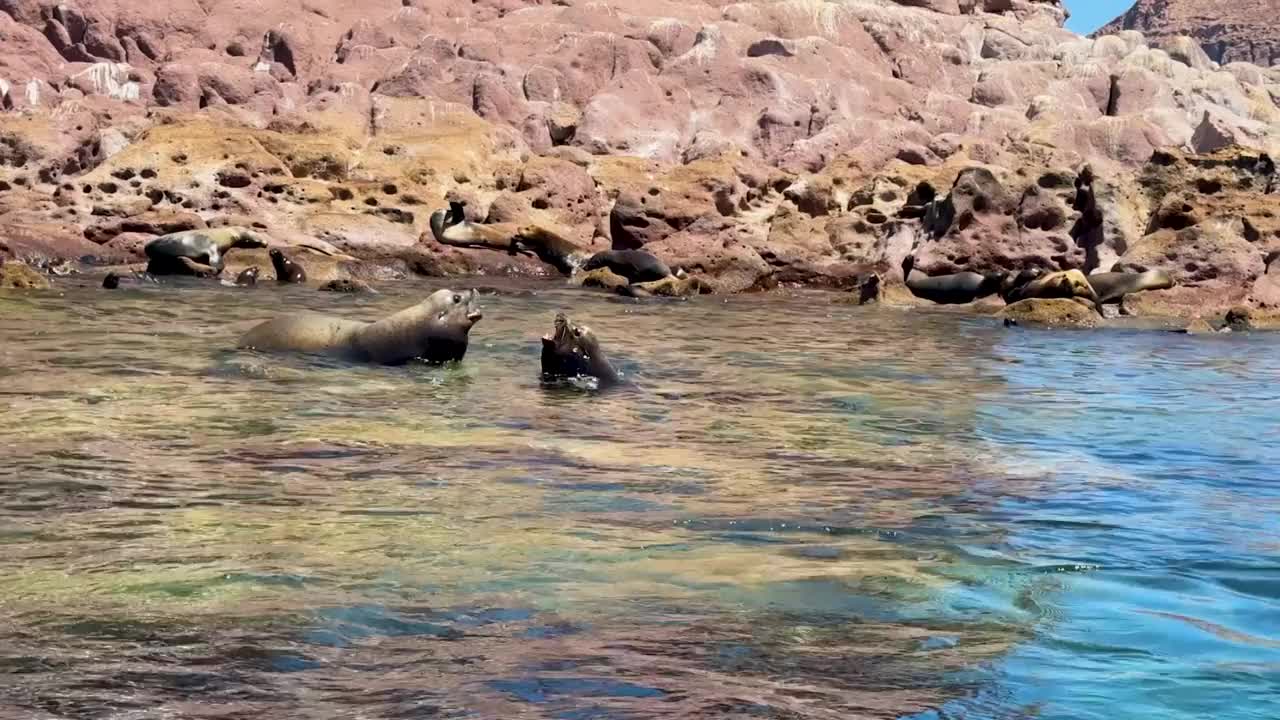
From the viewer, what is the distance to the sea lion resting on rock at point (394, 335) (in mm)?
10984

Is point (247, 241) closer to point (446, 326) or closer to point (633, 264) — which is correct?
point (633, 264)

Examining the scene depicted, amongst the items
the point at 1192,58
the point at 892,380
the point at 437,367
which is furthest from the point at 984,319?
the point at 1192,58

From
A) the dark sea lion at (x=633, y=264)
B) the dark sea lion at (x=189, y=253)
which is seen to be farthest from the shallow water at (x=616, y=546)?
the dark sea lion at (x=633, y=264)

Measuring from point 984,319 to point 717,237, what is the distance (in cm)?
754

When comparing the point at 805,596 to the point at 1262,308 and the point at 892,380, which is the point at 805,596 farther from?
the point at 1262,308

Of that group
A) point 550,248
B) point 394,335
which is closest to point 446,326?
point 394,335

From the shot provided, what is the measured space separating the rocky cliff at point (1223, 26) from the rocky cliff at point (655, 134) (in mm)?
74443

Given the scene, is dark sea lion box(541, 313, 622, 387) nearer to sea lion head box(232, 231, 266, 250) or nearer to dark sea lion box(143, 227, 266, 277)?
dark sea lion box(143, 227, 266, 277)

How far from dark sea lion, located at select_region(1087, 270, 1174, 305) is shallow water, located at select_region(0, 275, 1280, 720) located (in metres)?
9.45

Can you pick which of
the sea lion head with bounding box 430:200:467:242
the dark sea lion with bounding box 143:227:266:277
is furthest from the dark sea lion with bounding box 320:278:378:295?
the sea lion head with bounding box 430:200:467:242

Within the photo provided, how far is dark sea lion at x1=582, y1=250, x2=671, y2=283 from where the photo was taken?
23.3m

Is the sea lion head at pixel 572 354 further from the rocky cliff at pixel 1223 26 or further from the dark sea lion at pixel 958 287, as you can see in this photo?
the rocky cliff at pixel 1223 26

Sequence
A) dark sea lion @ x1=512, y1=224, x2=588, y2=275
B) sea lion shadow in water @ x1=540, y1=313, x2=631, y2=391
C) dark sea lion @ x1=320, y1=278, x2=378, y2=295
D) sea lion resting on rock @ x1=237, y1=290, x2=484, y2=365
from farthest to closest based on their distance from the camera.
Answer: dark sea lion @ x1=512, y1=224, x2=588, y2=275 < dark sea lion @ x1=320, y1=278, x2=378, y2=295 < sea lion resting on rock @ x1=237, y1=290, x2=484, y2=365 < sea lion shadow in water @ x1=540, y1=313, x2=631, y2=391

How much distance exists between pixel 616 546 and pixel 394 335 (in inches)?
232
